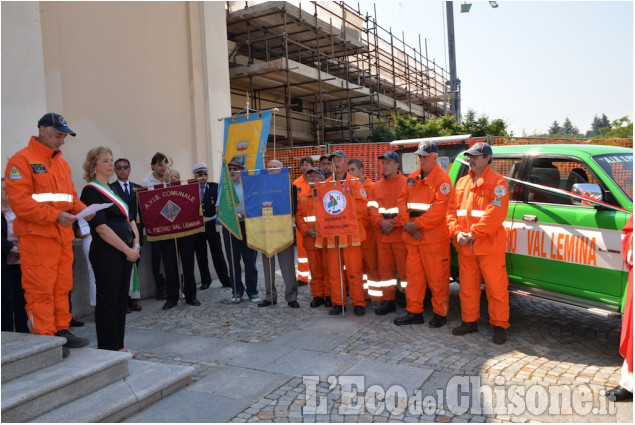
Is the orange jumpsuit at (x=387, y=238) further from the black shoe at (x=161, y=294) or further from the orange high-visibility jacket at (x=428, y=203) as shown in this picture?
the black shoe at (x=161, y=294)

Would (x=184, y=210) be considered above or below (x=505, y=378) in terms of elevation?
above

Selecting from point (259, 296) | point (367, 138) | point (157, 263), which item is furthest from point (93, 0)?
point (367, 138)

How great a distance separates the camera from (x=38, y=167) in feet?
13.9

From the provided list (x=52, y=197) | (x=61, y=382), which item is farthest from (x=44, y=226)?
(x=61, y=382)

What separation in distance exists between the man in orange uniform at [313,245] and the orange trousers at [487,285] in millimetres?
2042

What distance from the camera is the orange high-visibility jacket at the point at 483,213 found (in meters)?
4.89

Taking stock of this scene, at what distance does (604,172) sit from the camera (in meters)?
4.65

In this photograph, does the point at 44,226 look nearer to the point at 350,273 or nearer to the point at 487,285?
the point at 350,273

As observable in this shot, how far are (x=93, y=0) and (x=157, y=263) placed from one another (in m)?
4.05

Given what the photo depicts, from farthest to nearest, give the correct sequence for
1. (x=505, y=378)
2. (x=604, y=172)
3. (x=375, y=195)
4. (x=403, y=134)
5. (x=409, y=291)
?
1. (x=403, y=134)
2. (x=375, y=195)
3. (x=409, y=291)
4. (x=604, y=172)
5. (x=505, y=378)

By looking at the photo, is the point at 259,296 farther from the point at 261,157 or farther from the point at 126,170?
the point at 126,170

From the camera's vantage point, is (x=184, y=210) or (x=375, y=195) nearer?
(x=375, y=195)

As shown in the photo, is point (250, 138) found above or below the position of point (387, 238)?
above

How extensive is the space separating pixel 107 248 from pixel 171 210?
2687 millimetres
